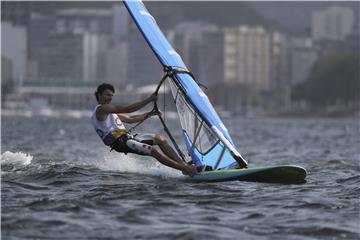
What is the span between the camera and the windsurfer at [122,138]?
1564cm

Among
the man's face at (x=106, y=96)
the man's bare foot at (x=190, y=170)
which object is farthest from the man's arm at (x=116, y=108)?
the man's bare foot at (x=190, y=170)

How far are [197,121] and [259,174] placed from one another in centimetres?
162

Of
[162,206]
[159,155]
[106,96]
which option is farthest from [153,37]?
[162,206]

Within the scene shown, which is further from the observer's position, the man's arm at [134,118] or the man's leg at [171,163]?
the man's arm at [134,118]

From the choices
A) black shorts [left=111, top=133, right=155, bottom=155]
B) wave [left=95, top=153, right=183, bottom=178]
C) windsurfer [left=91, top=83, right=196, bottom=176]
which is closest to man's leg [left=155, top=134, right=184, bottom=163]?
windsurfer [left=91, top=83, right=196, bottom=176]

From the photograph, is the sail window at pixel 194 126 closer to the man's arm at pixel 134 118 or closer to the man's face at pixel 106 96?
the man's arm at pixel 134 118

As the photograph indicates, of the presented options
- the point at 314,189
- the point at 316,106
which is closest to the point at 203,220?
the point at 314,189

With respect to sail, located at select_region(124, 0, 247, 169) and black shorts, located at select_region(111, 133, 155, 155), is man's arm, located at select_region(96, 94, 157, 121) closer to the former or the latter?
black shorts, located at select_region(111, 133, 155, 155)

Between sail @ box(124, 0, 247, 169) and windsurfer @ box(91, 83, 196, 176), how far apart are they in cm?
55

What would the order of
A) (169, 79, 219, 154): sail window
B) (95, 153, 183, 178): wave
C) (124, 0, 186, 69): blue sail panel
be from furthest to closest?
(124, 0, 186, 69): blue sail panel → (95, 153, 183, 178): wave → (169, 79, 219, 154): sail window

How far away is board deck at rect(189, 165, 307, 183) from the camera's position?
15.4 meters

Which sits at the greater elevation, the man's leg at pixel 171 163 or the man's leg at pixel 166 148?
the man's leg at pixel 166 148

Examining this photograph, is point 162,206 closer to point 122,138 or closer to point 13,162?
point 122,138

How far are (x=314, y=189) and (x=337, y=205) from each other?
1699mm
